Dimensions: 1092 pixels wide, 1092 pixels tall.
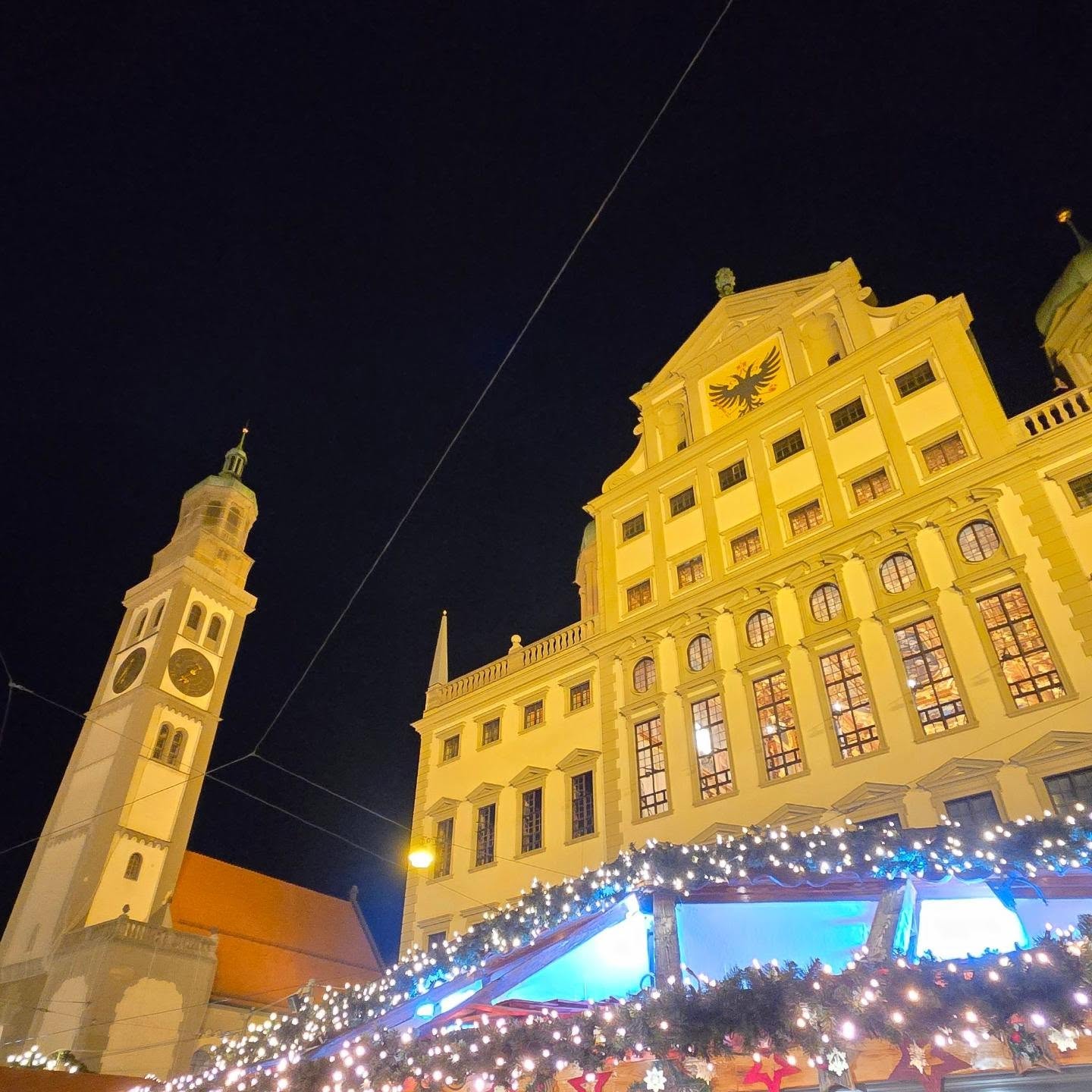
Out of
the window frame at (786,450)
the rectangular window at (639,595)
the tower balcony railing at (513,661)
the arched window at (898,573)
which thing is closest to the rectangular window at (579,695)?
the tower balcony railing at (513,661)

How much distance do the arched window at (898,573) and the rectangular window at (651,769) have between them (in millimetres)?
6853

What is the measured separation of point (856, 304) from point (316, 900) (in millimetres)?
42833

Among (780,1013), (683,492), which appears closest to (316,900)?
(683,492)

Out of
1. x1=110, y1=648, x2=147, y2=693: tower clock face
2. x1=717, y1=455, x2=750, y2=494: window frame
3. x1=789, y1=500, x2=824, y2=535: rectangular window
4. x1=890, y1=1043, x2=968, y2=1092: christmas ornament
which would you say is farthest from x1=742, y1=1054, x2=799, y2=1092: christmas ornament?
x1=110, y1=648, x2=147, y2=693: tower clock face

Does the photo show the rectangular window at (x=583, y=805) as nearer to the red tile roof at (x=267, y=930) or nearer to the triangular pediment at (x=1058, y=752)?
the triangular pediment at (x=1058, y=752)

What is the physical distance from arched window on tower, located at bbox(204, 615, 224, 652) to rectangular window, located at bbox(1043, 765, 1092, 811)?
130ft

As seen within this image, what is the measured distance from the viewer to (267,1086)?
851cm

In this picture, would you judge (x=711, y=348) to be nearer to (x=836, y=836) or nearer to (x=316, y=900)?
(x=836, y=836)

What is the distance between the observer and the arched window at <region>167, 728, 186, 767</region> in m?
37.1

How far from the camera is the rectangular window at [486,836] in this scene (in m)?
22.2

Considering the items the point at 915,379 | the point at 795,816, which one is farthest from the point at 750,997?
the point at 915,379

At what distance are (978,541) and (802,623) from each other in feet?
14.0

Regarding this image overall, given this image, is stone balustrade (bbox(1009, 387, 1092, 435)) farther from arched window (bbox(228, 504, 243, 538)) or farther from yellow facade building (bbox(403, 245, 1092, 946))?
arched window (bbox(228, 504, 243, 538))

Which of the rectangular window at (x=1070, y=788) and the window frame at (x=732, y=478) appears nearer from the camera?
the rectangular window at (x=1070, y=788)
